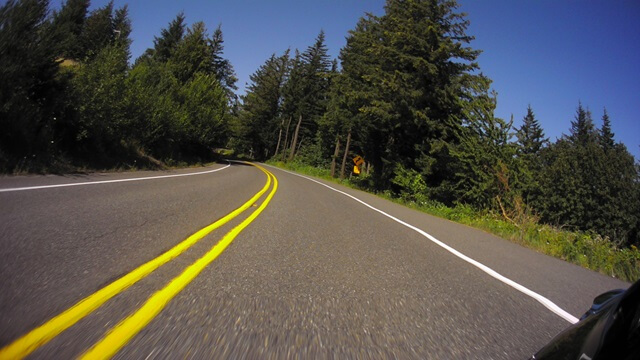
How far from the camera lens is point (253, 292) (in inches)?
108

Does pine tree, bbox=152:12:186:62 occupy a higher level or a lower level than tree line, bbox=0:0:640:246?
higher

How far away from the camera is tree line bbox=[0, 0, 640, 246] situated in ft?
31.7

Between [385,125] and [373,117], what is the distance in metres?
1.14

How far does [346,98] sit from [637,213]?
29460 millimetres

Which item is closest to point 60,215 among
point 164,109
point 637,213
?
point 164,109

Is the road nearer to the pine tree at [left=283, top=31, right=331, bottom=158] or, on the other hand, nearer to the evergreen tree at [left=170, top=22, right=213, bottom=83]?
the evergreen tree at [left=170, top=22, right=213, bottom=83]

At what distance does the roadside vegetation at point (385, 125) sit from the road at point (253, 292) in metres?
4.90

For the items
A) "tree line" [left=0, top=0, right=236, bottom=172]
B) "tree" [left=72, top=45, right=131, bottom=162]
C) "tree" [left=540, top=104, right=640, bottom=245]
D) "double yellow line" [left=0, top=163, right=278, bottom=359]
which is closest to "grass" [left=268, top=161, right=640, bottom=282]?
"double yellow line" [left=0, top=163, right=278, bottom=359]

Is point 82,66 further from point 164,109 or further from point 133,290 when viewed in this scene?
point 133,290

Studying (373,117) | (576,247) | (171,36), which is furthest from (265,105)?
(576,247)

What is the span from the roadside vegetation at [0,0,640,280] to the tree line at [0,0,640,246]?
0.07 meters

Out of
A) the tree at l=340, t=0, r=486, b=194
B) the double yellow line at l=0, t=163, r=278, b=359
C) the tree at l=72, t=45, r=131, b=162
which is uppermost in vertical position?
the tree at l=340, t=0, r=486, b=194

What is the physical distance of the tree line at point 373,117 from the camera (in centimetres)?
967

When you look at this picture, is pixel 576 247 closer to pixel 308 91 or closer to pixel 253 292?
pixel 253 292
